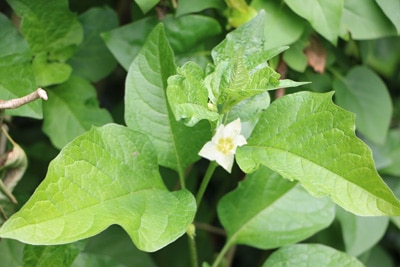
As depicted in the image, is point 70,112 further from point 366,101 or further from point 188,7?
point 366,101

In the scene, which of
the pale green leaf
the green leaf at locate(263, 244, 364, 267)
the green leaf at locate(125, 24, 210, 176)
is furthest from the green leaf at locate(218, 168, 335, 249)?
the pale green leaf

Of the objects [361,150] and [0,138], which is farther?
[0,138]

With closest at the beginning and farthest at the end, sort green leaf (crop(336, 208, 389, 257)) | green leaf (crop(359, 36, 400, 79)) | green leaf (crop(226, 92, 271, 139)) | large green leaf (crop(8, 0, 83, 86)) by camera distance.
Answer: green leaf (crop(226, 92, 271, 139)) < large green leaf (crop(8, 0, 83, 86)) < green leaf (crop(336, 208, 389, 257)) < green leaf (crop(359, 36, 400, 79))

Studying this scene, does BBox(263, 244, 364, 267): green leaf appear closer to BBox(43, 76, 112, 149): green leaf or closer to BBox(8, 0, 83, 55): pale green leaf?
BBox(43, 76, 112, 149): green leaf

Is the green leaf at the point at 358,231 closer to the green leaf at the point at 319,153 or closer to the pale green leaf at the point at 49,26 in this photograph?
the green leaf at the point at 319,153

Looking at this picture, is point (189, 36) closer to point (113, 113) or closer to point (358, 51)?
point (113, 113)

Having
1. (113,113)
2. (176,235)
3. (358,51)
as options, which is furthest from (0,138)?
(358,51)

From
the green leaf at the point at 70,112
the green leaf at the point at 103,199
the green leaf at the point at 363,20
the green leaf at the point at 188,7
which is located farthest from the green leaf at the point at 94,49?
the green leaf at the point at 363,20

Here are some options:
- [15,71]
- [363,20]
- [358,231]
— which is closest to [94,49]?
[15,71]
